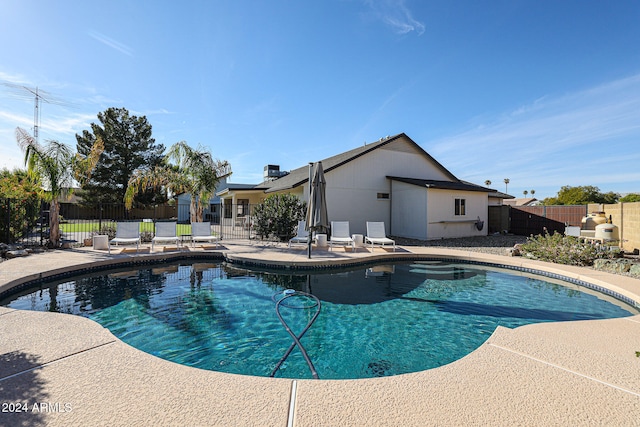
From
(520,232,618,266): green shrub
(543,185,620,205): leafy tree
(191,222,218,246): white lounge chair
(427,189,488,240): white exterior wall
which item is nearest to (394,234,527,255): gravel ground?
(427,189,488,240): white exterior wall

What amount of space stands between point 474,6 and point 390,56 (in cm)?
330

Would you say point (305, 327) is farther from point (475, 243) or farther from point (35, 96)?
point (35, 96)

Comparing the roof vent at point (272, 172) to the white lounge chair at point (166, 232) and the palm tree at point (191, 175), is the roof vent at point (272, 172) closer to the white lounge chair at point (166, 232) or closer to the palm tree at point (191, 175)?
the palm tree at point (191, 175)

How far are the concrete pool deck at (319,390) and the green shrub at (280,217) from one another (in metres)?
10.3

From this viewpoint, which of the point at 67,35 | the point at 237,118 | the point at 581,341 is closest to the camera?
the point at 581,341

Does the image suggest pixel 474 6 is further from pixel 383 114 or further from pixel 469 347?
pixel 469 347

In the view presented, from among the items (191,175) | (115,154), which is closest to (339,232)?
(191,175)

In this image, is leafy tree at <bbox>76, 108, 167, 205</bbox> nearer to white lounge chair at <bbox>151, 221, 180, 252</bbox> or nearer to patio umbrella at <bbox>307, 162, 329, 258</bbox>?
white lounge chair at <bbox>151, 221, 180, 252</bbox>

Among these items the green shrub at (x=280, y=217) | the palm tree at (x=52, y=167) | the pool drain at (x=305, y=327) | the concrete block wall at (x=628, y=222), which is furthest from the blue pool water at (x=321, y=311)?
the concrete block wall at (x=628, y=222)

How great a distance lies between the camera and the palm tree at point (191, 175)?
13.6m

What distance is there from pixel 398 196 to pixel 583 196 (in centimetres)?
3173

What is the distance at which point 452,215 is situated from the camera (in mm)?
15953

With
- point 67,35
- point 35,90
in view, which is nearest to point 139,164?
point 35,90

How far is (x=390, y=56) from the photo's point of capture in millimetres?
12180
